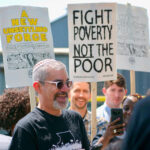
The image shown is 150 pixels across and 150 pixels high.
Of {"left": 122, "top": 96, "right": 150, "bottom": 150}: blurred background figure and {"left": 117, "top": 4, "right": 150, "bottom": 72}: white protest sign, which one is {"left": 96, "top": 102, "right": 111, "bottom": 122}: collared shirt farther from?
{"left": 122, "top": 96, "right": 150, "bottom": 150}: blurred background figure

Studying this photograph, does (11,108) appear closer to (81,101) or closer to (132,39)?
(81,101)

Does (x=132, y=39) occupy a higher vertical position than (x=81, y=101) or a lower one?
higher

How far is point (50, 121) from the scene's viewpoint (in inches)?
87.8

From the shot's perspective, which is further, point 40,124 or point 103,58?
point 103,58

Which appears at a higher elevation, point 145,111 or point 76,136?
point 145,111

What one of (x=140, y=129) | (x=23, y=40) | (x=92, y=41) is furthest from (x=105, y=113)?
(x=140, y=129)

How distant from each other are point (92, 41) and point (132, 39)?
2.76 feet

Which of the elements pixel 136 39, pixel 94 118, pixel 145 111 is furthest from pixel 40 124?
pixel 136 39

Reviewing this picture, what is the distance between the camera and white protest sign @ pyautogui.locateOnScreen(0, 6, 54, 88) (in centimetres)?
369

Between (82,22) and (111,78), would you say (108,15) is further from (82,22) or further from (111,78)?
(111,78)

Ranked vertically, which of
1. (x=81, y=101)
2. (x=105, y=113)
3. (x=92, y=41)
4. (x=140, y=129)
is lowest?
(x=105, y=113)

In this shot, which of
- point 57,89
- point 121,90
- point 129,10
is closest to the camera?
point 57,89

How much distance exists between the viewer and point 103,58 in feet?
12.7

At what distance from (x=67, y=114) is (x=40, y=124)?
30cm
